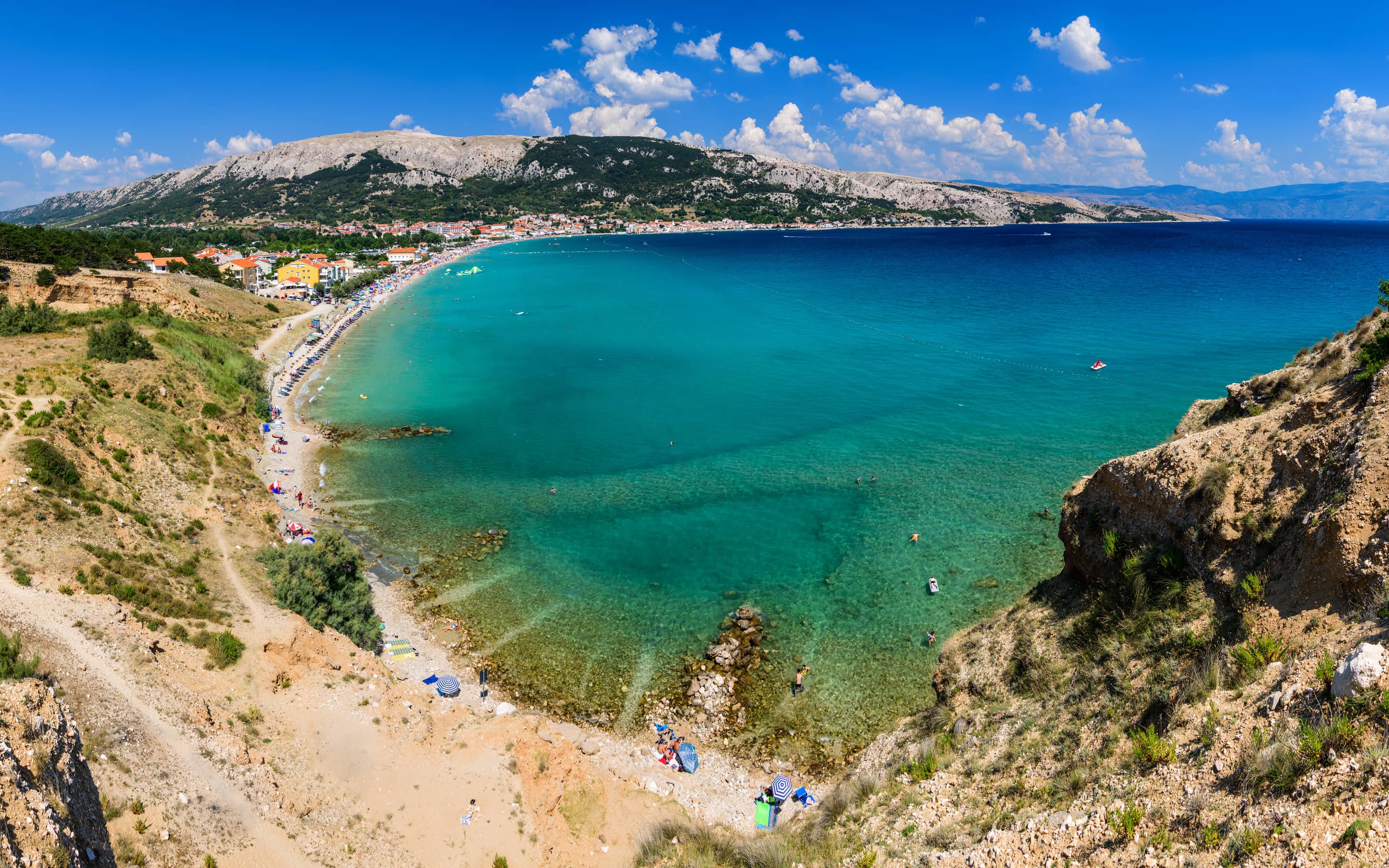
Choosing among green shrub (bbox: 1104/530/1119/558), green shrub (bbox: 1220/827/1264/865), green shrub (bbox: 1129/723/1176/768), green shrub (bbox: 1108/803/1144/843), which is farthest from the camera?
green shrub (bbox: 1104/530/1119/558)

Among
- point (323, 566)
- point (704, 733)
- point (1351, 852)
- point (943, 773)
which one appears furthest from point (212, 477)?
point (1351, 852)

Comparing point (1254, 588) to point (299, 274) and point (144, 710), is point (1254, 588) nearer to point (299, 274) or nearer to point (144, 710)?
point (144, 710)

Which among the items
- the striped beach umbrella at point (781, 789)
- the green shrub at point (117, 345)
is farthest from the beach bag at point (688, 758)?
the green shrub at point (117, 345)

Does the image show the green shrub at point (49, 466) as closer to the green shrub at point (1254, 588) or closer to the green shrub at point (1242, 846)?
the green shrub at point (1242, 846)

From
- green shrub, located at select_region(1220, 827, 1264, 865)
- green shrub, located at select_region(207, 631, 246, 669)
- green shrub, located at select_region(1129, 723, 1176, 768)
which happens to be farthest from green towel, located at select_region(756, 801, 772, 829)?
green shrub, located at select_region(207, 631, 246, 669)

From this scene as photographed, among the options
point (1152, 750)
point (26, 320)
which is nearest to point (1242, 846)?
point (1152, 750)

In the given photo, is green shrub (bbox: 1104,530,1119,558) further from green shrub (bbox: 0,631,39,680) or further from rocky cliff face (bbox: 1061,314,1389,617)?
green shrub (bbox: 0,631,39,680)
